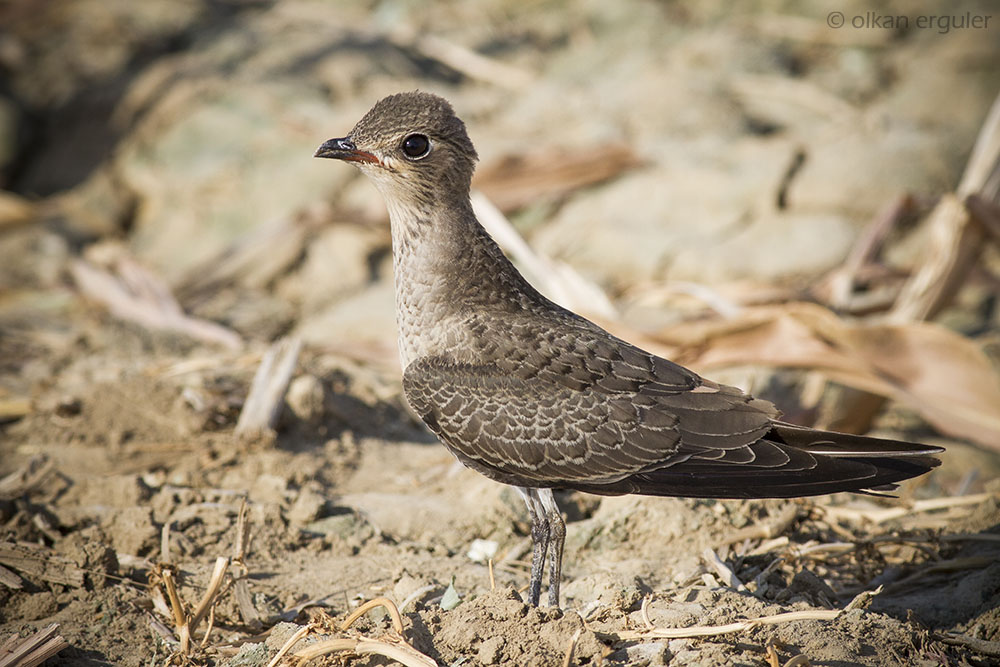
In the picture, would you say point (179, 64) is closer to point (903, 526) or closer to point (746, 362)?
point (746, 362)

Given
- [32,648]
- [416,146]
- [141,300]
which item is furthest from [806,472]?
[141,300]

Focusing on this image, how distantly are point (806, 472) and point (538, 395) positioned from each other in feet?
3.99

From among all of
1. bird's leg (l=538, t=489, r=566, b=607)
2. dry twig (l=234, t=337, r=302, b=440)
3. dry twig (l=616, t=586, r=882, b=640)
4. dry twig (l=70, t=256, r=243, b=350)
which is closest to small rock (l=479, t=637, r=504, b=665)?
dry twig (l=616, t=586, r=882, b=640)

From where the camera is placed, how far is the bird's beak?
478 cm

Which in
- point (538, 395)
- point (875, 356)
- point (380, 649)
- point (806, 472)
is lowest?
point (380, 649)

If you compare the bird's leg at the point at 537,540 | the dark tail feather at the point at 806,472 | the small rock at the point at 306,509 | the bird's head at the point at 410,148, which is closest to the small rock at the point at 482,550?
the bird's leg at the point at 537,540

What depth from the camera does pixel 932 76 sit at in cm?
1073

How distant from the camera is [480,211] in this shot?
8.41 metres

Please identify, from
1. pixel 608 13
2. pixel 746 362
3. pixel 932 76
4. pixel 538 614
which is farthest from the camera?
pixel 608 13

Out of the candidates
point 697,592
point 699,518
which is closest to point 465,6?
point 699,518

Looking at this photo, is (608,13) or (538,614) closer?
(538,614)

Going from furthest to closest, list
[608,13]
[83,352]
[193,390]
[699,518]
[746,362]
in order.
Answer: [608,13], [83,352], [746,362], [193,390], [699,518]

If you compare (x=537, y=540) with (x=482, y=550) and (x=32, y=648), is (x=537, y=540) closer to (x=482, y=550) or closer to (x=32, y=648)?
(x=482, y=550)

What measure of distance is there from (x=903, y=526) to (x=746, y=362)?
5.84 ft
